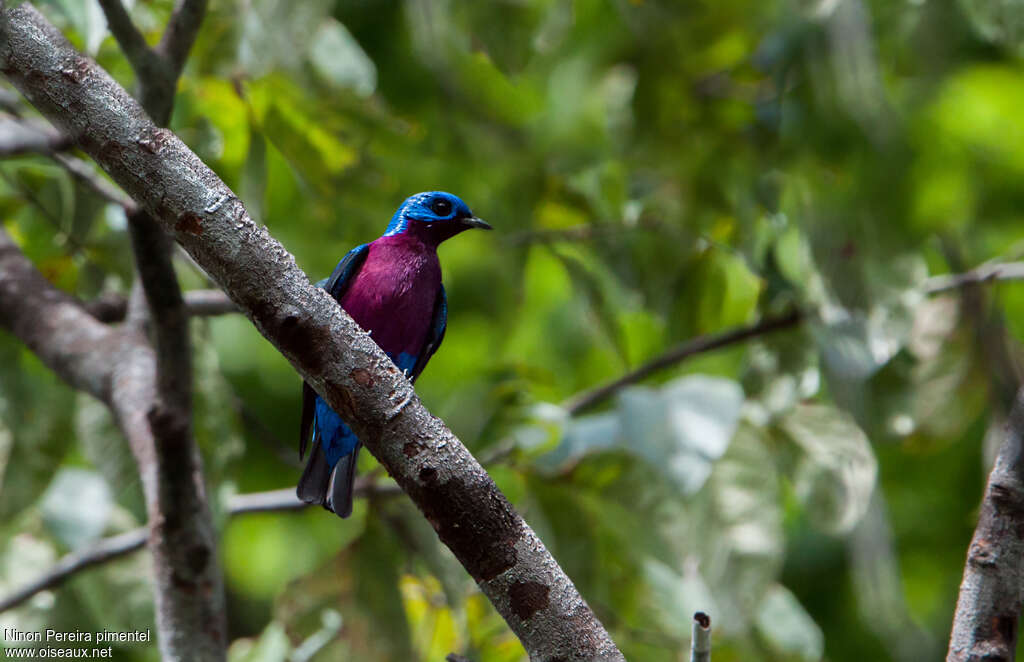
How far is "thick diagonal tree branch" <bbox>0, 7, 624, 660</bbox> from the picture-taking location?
1.84m

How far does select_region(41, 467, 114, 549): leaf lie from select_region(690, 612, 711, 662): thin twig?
7.82ft

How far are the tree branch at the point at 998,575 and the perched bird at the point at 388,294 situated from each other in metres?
1.19

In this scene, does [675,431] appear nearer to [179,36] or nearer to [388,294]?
[388,294]

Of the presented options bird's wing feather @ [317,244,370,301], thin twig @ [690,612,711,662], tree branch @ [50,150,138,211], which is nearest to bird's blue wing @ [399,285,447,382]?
bird's wing feather @ [317,244,370,301]

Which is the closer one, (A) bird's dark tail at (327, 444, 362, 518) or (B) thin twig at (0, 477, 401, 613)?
(A) bird's dark tail at (327, 444, 362, 518)

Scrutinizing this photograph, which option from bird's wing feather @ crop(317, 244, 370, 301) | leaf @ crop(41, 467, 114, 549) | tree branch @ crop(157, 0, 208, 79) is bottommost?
leaf @ crop(41, 467, 114, 549)

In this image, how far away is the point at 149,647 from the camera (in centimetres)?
395

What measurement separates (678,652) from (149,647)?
6.23ft

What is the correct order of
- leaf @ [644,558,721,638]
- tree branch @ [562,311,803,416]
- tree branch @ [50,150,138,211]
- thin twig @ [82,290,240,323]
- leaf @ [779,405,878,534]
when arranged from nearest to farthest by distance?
1. tree branch @ [50,150,138,211]
2. thin twig @ [82,290,240,323]
3. leaf @ [779,405,878,534]
4. leaf @ [644,558,721,638]
5. tree branch @ [562,311,803,416]

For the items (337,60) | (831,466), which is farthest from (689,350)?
(337,60)

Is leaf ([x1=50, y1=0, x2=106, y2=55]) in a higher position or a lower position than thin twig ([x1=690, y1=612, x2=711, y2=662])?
higher

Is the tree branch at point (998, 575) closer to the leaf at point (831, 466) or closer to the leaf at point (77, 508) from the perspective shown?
the leaf at point (831, 466)

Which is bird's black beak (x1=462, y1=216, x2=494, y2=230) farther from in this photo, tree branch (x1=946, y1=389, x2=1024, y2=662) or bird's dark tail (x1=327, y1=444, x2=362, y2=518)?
tree branch (x1=946, y1=389, x2=1024, y2=662)

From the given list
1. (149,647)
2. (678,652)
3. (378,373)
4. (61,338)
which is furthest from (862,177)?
(149,647)
